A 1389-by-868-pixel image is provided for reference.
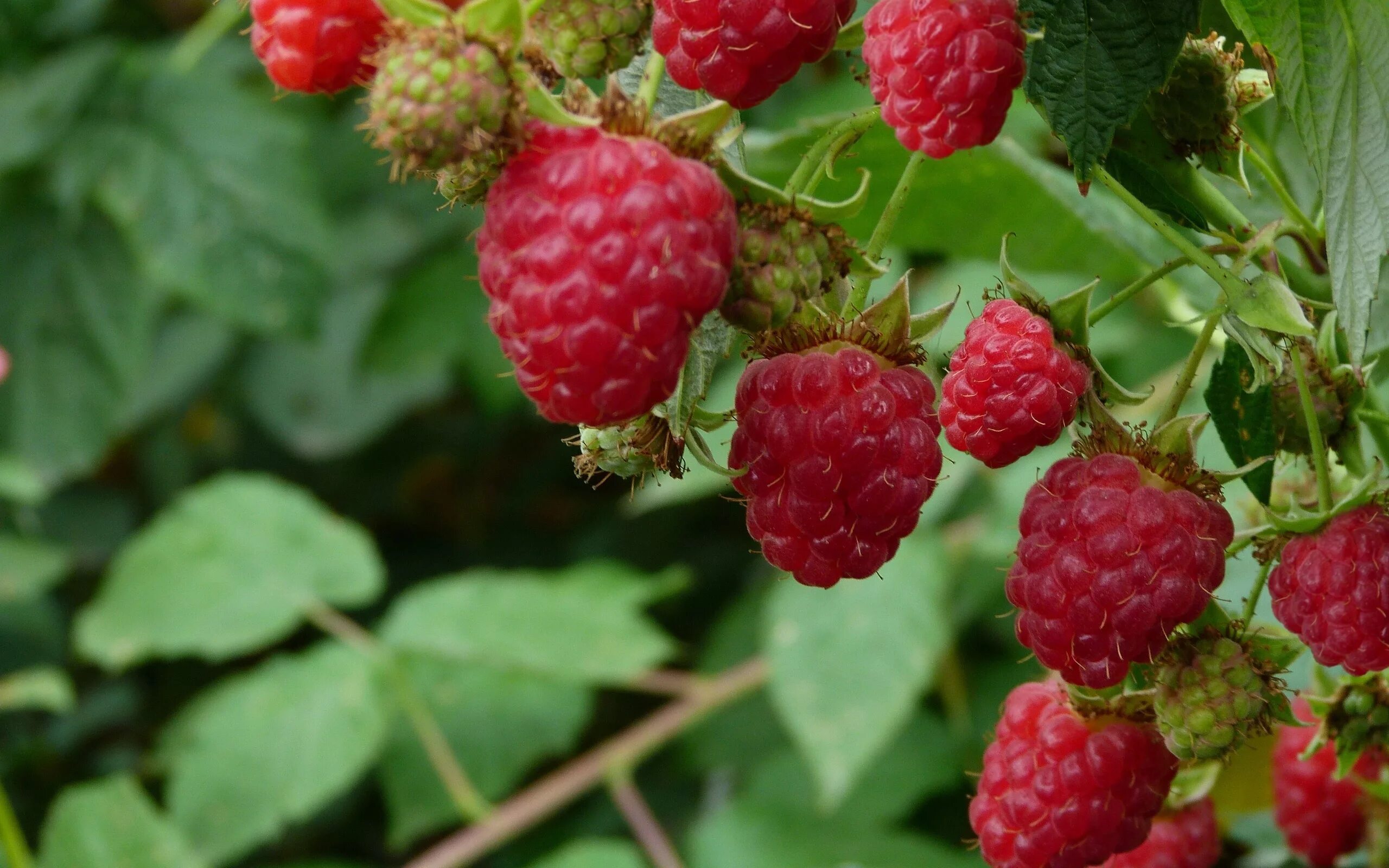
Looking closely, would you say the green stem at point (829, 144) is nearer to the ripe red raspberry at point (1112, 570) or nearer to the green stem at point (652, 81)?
the green stem at point (652, 81)

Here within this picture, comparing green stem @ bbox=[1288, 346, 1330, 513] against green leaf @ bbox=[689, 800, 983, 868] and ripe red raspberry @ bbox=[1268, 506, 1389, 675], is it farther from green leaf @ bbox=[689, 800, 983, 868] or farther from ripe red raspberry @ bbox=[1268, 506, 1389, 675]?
green leaf @ bbox=[689, 800, 983, 868]

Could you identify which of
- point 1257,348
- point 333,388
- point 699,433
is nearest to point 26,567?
point 333,388

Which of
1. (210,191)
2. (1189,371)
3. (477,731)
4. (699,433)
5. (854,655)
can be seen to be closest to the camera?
(1189,371)

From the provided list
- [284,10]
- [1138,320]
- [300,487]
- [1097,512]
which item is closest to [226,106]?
[300,487]

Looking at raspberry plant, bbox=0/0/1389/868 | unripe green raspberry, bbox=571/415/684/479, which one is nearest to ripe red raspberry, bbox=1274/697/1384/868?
raspberry plant, bbox=0/0/1389/868

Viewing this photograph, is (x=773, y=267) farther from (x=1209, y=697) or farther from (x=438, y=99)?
(x=1209, y=697)
